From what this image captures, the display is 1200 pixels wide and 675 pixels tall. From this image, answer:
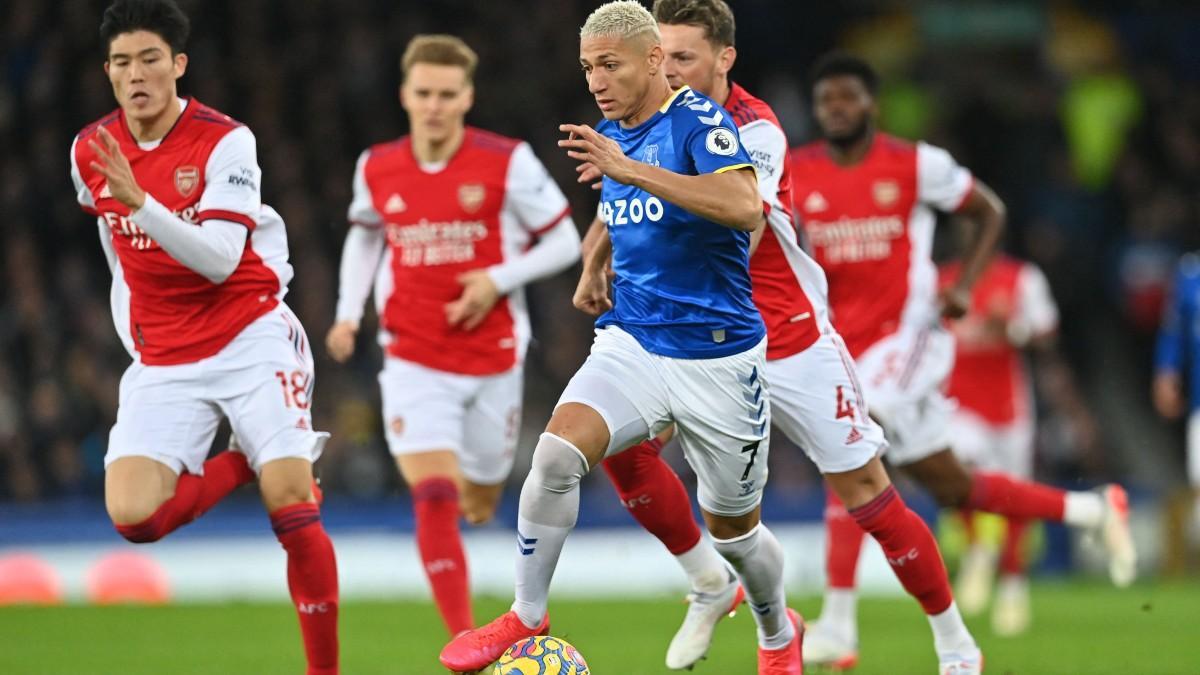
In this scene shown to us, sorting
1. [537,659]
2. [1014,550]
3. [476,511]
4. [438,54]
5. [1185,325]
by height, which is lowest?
[1014,550]

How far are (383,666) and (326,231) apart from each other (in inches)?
394

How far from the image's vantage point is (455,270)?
9.06m

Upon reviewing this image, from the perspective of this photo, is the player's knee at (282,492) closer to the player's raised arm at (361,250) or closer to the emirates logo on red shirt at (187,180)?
the emirates logo on red shirt at (187,180)

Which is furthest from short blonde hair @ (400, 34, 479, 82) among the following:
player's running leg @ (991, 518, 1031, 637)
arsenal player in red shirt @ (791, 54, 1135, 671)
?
player's running leg @ (991, 518, 1031, 637)

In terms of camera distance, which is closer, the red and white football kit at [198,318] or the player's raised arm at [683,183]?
the player's raised arm at [683,183]

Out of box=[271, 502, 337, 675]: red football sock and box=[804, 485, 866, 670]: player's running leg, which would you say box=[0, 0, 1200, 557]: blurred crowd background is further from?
box=[271, 502, 337, 675]: red football sock

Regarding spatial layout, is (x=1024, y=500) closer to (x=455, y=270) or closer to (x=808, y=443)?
(x=808, y=443)

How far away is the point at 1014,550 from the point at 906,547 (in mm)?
5434

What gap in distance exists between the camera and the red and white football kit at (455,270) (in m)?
9.02

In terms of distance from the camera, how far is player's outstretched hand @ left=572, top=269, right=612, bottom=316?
267 inches

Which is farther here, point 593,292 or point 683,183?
point 593,292

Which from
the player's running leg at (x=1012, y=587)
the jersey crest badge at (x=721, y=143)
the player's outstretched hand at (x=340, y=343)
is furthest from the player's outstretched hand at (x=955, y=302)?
the jersey crest badge at (x=721, y=143)

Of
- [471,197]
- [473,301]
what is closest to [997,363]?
[471,197]

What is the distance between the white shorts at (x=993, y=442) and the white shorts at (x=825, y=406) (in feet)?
21.3
